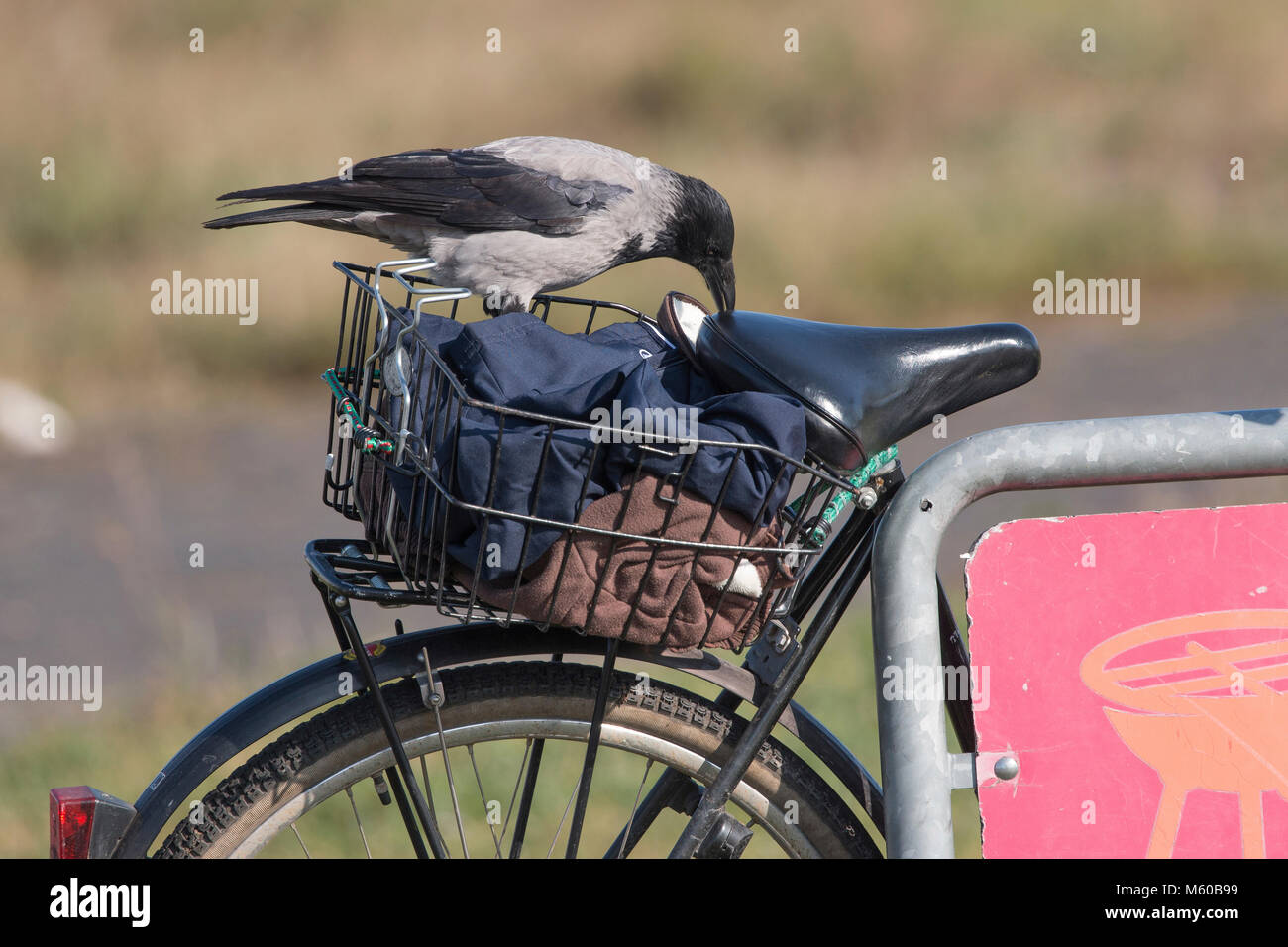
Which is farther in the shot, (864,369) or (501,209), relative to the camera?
(501,209)

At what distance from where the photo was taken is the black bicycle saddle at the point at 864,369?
6.91 ft

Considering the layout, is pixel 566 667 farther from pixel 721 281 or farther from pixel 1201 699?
pixel 721 281

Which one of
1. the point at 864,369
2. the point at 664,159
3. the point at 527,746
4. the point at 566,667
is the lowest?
the point at 527,746

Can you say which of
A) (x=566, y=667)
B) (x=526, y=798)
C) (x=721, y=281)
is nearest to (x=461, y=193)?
(x=721, y=281)

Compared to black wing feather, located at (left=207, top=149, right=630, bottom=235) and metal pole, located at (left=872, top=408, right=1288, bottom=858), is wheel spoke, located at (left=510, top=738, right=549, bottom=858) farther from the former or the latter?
black wing feather, located at (left=207, top=149, right=630, bottom=235)

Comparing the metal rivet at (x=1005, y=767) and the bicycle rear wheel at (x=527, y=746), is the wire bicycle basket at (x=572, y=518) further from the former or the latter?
the metal rivet at (x=1005, y=767)

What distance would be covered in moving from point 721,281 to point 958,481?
1653 mm

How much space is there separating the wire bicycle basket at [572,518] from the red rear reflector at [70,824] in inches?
20.8

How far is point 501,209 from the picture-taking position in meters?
3.16

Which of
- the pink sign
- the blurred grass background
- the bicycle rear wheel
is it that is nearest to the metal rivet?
the pink sign

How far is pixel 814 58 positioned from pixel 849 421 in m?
12.6

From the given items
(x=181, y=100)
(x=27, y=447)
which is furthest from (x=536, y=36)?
(x=27, y=447)

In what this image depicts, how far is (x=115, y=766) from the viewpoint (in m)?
4.43
